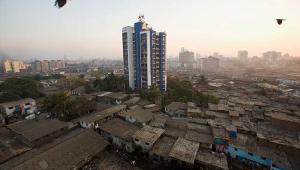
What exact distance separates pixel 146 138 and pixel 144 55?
24704mm

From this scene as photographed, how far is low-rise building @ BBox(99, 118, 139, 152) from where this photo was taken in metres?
16.3

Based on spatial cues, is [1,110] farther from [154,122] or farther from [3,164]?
[154,122]

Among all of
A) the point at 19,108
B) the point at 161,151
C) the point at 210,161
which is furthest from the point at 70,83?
the point at 210,161

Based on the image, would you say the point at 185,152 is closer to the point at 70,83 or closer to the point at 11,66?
the point at 70,83

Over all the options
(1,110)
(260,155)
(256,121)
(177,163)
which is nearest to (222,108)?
(256,121)

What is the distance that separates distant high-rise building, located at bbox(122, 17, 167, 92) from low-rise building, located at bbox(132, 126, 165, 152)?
20.8 meters

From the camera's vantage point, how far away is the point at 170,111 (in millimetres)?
25453

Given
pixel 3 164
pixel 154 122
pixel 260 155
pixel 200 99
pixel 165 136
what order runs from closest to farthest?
pixel 3 164 < pixel 260 155 < pixel 165 136 < pixel 154 122 < pixel 200 99

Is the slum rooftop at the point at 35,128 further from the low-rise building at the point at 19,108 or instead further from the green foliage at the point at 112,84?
the green foliage at the point at 112,84

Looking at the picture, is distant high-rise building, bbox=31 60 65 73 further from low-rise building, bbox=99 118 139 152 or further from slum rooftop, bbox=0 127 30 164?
low-rise building, bbox=99 118 139 152

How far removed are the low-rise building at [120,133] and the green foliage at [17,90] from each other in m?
22.4

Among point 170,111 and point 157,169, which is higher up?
point 170,111

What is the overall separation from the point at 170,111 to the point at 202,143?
10275 millimetres

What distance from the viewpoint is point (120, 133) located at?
675 inches
